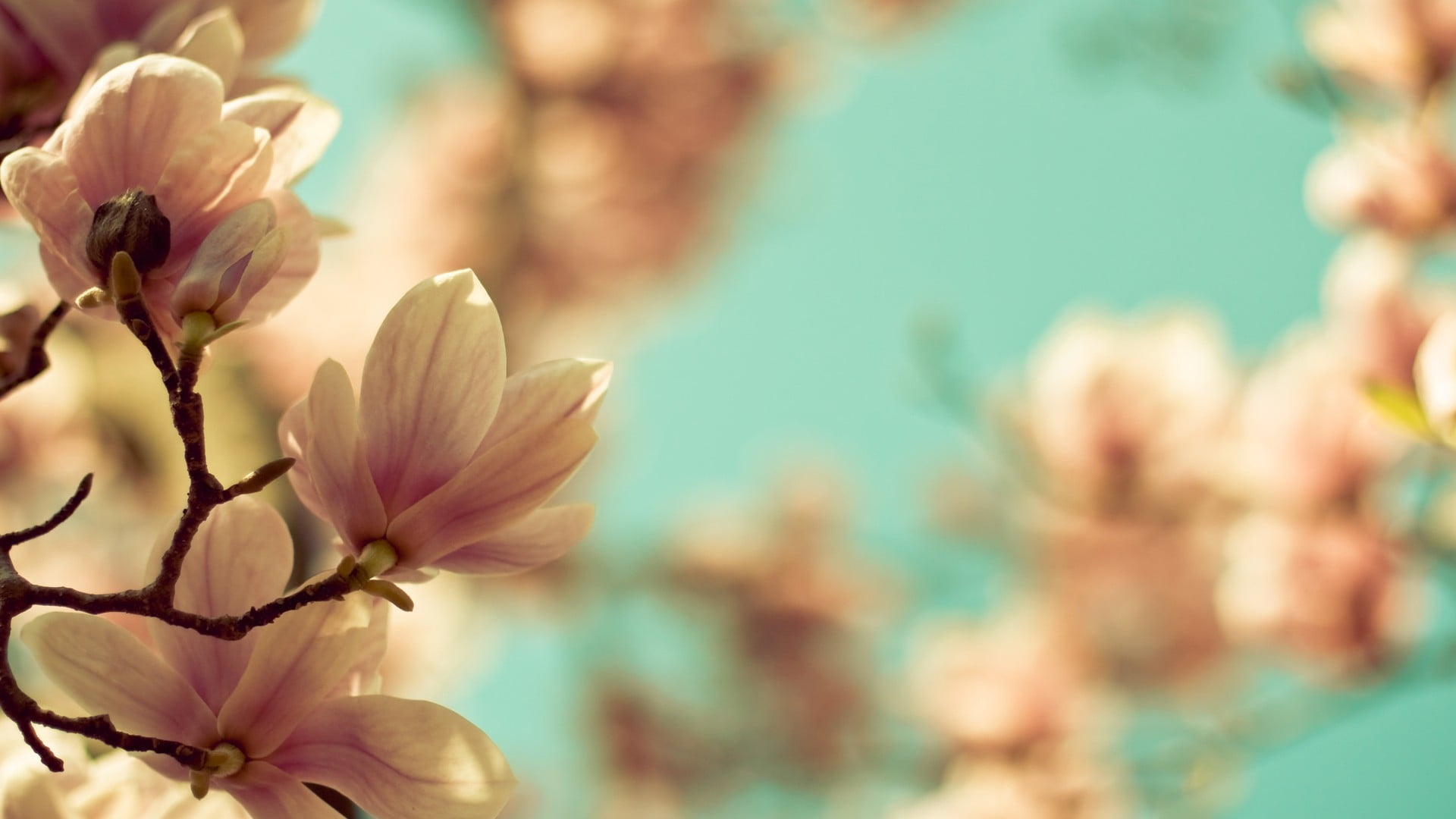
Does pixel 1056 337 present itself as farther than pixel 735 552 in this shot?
No

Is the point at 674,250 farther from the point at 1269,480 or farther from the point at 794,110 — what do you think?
the point at 1269,480

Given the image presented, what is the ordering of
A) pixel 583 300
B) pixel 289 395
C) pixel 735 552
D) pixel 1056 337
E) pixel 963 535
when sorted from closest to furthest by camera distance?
pixel 1056 337, pixel 289 395, pixel 963 535, pixel 735 552, pixel 583 300

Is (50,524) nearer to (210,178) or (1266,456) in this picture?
(210,178)

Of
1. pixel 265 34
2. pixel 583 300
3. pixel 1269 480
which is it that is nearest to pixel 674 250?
pixel 583 300

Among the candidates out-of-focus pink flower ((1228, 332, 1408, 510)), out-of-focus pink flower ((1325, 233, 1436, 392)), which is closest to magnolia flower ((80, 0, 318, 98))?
out-of-focus pink flower ((1325, 233, 1436, 392))

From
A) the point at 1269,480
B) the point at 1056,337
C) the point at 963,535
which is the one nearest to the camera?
the point at 1269,480

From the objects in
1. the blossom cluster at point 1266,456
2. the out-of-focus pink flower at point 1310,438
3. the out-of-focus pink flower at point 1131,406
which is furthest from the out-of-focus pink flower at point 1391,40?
the out-of-focus pink flower at point 1131,406
